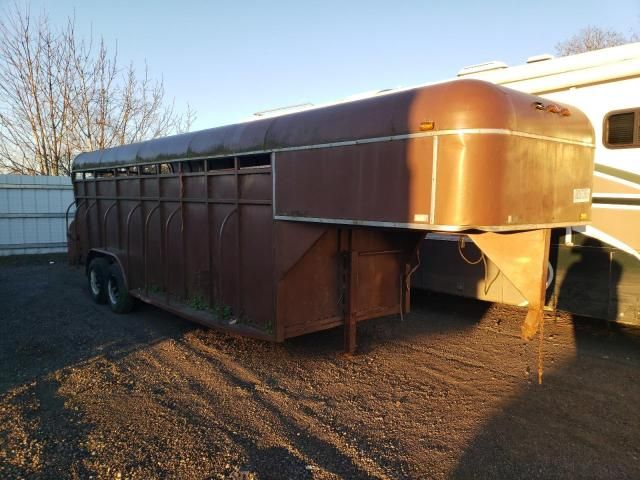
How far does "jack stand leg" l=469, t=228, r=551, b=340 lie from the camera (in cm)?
420

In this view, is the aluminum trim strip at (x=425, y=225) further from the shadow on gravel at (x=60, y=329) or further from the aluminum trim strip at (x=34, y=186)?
the aluminum trim strip at (x=34, y=186)

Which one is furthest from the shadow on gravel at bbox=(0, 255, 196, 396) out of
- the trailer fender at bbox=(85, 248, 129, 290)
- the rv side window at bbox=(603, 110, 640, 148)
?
the rv side window at bbox=(603, 110, 640, 148)

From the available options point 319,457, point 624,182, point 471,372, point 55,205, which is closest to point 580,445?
point 471,372

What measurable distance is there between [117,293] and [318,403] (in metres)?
4.73

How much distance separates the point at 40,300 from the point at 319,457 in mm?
7187

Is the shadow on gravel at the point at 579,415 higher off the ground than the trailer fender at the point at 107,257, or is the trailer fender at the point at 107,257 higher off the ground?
the trailer fender at the point at 107,257

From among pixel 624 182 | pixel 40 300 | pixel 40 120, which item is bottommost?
pixel 40 300

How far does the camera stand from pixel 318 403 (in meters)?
4.31

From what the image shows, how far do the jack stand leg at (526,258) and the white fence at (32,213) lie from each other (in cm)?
1405

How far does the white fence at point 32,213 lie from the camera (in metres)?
14.0

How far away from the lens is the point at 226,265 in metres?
5.57

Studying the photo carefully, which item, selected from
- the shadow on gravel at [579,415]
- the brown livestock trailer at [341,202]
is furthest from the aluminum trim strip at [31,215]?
the shadow on gravel at [579,415]

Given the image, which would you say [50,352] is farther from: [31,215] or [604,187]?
[31,215]

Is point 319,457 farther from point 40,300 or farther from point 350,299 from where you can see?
point 40,300
